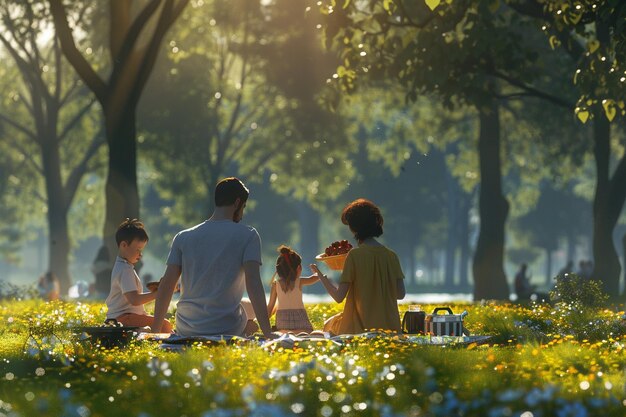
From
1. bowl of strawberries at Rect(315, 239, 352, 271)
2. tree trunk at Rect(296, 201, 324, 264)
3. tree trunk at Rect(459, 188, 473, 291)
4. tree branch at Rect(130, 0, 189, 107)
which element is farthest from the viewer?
tree trunk at Rect(296, 201, 324, 264)

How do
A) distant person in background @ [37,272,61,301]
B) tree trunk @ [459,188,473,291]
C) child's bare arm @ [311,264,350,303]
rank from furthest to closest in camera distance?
1. tree trunk @ [459,188,473,291]
2. distant person in background @ [37,272,61,301]
3. child's bare arm @ [311,264,350,303]

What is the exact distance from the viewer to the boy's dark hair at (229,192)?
11234mm

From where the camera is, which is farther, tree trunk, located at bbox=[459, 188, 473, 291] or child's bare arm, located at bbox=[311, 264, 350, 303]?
tree trunk, located at bbox=[459, 188, 473, 291]

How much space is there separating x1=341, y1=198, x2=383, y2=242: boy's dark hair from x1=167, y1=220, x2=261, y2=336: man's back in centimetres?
133

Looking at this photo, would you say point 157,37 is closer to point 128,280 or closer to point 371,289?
point 128,280

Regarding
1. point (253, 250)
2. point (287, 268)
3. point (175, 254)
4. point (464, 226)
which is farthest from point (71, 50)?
point (464, 226)

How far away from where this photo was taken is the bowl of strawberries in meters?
12.9

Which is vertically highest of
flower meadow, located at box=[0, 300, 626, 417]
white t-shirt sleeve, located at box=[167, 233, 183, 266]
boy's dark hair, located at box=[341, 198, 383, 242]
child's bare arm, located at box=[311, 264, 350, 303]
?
boy's dark hair, located at box=[341, 198, 383, 242]

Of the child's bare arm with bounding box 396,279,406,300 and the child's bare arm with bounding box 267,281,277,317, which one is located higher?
the child's bare arm with bounding box 396,279,406,300

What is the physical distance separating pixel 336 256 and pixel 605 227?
14.7 metres

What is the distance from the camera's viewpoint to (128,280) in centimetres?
1264

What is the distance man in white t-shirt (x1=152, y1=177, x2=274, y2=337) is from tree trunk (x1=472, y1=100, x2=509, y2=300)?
61.5 feet

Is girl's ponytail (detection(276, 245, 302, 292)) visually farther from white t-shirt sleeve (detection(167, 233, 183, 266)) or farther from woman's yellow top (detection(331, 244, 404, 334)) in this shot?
white t-shirt sleeve (detection(167, 233, 183, 266))

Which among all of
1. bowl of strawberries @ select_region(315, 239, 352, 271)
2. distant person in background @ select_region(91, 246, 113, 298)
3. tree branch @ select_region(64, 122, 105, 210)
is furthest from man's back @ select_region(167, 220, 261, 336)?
tree branch @ select_region(64, 122, 105, 210)
